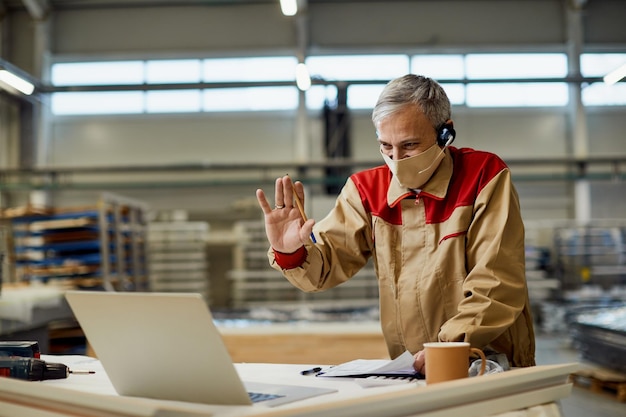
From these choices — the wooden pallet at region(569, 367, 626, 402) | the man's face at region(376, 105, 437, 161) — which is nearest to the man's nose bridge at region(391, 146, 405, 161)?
the man's face at region(376, 105, 437, 161)

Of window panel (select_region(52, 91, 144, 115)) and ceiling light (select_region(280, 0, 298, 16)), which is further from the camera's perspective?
window panel (select_region(52, 91, 144, 115))

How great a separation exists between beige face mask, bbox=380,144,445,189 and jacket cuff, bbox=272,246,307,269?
0.40 m

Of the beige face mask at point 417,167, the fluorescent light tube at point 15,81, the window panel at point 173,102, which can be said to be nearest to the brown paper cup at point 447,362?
the beige face mask at point 417,167

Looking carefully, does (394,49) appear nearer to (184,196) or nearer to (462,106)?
(462,106)

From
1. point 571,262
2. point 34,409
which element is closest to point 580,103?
point 571,262

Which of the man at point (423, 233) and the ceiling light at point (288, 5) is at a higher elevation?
the ceiling light at point (288, 5)

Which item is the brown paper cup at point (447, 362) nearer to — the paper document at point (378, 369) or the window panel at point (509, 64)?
the paper document at point (378, 369)

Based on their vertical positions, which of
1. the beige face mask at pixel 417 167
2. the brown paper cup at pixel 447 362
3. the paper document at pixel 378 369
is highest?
the beige face mask at pixel 417 167

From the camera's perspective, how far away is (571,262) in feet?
43.6

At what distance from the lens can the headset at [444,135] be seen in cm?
228

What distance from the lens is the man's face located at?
220 cm

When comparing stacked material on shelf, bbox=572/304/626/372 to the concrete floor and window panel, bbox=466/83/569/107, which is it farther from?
window panel, bbox=466/83/569/107

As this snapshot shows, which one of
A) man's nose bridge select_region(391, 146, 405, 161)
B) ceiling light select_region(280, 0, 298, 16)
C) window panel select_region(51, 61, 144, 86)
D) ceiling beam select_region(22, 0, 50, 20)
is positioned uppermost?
ceiling beam select_region(22, 0, 50, 20)

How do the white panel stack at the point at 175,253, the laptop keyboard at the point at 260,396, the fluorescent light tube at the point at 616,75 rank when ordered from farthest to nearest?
1. the white panel stack at the point at 175,253
2. the fluorescent light tube at the point at 616,75
3. the laptop keyboard at the point at 260,396
